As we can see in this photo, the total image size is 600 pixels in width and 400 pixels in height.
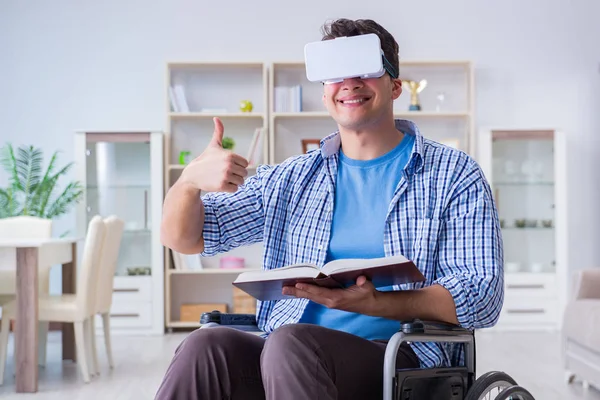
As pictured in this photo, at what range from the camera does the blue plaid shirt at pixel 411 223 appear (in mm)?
1660

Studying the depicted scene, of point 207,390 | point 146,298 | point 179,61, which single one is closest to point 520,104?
point 179,61

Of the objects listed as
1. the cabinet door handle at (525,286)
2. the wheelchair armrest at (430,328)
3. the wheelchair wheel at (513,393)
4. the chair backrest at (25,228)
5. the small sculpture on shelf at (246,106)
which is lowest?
the cabinet door handle at (525,286)

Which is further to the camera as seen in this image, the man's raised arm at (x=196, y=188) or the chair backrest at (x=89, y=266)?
the chair backrest at (x=89, y=266)

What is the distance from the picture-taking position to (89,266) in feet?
12.9

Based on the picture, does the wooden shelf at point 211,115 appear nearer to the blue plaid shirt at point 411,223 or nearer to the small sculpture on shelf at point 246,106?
the small sculpture on shelf at point 246,106

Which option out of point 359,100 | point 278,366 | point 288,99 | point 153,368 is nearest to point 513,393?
point 278,366

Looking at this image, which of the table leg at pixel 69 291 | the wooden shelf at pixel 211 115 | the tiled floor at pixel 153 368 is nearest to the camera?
the tiled floor at pixel 153 368

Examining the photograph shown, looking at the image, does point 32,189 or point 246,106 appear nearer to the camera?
point 32,189

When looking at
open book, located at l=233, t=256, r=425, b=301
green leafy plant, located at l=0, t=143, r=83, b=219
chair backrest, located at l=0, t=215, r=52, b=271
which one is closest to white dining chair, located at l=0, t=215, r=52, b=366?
chair backrest, located at l=0, t=215, r=52, b=271

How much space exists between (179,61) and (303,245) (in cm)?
409

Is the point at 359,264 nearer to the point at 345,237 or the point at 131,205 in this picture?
the point at 345,237

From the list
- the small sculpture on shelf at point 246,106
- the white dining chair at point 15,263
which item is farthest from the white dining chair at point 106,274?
the small sculpture on shelf at point 246,106

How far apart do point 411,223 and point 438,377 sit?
32 centimetres

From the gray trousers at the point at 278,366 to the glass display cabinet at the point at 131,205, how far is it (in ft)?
13.5
